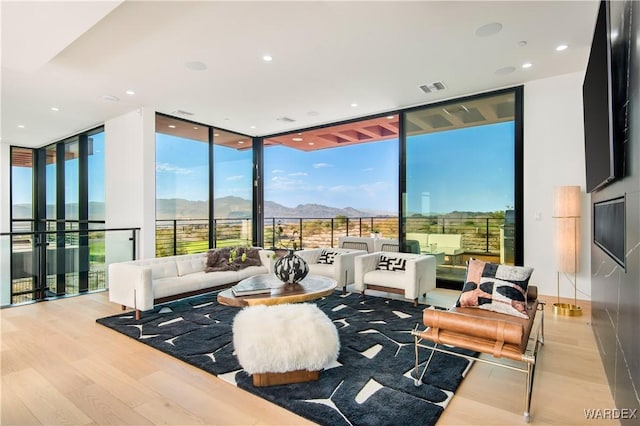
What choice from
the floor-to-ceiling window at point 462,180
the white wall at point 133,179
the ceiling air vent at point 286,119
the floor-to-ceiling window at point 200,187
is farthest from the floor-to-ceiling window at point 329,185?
the white wall at point 133,179

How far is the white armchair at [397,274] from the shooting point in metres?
4.38

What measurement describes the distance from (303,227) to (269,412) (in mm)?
7306

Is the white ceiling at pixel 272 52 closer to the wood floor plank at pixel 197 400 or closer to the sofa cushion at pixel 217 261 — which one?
the sofa cushion at pixel 217 261

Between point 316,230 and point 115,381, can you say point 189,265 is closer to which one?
point 115,381

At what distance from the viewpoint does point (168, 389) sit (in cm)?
240

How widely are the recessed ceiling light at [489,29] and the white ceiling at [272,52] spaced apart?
0.05m

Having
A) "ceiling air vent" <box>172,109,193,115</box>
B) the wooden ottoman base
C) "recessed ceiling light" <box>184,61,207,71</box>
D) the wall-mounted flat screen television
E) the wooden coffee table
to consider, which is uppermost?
"ceiling air vent" <box>172,109,193,115</box>

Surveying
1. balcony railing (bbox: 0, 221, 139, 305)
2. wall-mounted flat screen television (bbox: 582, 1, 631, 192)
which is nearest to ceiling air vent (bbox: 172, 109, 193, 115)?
balcony railing (bbox: 0, 221, 139, 305)

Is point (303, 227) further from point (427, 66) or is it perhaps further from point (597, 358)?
point (597, 358)

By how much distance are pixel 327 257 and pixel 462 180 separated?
2.56 m

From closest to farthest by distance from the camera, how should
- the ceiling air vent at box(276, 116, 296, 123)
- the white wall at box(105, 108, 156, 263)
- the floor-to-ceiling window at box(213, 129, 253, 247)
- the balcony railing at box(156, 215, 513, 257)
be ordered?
the balcony railing at box(156, 215, 513, 257) → the white wall at box(105, 108, 156, 263) → the ceiling air vent at box(276, 116, 296, 123) → the floor-to-ceiling window at box(213, 129, 253, 247)

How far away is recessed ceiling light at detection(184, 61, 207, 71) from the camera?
4.12 metres

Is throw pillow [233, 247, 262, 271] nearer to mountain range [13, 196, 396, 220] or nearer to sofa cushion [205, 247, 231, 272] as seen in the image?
sofa cushion [205, 247, 231, 272]

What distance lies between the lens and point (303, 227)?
30.8 ft
